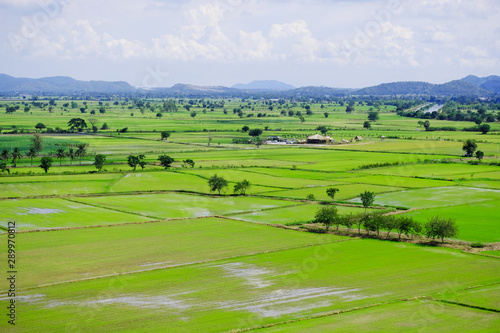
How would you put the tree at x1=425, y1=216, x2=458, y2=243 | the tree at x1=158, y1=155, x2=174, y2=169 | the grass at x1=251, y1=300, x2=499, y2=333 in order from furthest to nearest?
the tree at x1=158, y1=155, x2=174, y2=169 < the tree at x1=425, y1=216, x2=458, y2=243 < the grass at x1=251, y1=300, x2=499, y2=333

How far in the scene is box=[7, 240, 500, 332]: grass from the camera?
27328 mm

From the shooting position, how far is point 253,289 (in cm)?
3162

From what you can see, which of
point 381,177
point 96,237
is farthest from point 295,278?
point 381,177

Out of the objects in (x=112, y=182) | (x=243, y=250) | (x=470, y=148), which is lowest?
(x=112, y=182)

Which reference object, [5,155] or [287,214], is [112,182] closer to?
[5,155]

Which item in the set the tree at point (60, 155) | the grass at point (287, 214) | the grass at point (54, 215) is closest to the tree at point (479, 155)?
the grass at point (287, 214)

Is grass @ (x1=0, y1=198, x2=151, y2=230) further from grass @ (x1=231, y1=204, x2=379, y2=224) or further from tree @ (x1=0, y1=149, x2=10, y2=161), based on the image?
tree @ (x1=0, y1=149, x2=10, y2=161)

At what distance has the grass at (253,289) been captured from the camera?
27.3 meters

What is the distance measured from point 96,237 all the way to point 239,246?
11140mm

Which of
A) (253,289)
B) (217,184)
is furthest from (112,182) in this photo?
(253,289)

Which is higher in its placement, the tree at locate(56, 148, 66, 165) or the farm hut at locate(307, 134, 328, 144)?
the farm hut at locate(307, 134, 328, 144)

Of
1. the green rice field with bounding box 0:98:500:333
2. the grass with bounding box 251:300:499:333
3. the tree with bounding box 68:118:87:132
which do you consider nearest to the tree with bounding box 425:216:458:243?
the green rice field with bounding box 0:98:500:333

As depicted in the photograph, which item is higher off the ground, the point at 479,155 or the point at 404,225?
the point at 479,155

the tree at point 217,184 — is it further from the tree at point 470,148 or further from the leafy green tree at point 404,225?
the tree at point 470,148
